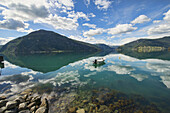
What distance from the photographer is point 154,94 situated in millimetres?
14984

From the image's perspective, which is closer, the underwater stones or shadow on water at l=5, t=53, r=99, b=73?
the underwater stones

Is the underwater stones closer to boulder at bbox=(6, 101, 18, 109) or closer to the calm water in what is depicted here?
the calm water

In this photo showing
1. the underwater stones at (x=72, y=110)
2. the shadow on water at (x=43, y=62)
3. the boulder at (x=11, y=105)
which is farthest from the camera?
the shadow on water at (x=43, y=62)

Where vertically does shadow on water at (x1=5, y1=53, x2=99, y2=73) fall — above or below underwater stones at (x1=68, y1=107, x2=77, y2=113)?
above

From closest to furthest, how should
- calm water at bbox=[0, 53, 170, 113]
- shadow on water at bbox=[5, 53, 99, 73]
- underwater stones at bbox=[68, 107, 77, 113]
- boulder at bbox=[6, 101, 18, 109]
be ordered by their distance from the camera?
boulder at bbox=[6, 101, 18, 109]
underwater stones at bbox=[68, 107, 77, 113]
calm water at bbox=[0, 53, 170, 113]
shadow on water at bbox=[5, 53, 99, 73]

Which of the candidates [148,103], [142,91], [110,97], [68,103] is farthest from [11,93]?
[142,91]

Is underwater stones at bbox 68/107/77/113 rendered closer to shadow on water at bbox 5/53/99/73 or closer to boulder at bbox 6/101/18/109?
boulder at bbox 6/101/18/109

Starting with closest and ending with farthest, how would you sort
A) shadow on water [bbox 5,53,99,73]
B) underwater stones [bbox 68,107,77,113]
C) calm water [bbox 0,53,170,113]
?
underwater stones [bbox 68,107,77,113]
calm water [bbox 0,53,170,113]
shadow on water [bbox 5,53,99,73]

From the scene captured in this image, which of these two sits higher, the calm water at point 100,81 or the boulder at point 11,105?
the boulder at point 11,105

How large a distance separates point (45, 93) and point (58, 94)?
2.93 m

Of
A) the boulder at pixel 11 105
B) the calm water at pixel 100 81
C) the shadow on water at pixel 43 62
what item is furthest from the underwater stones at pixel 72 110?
the shadow on water at pixel 43 62

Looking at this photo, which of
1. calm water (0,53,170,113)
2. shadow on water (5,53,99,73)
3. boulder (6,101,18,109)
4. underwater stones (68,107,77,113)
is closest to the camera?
boulder (6,101,18,109)

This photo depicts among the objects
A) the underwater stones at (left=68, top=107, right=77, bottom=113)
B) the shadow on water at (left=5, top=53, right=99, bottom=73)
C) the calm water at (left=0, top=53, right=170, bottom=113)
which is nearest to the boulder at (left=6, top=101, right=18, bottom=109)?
the calm water at (left=0, top=53, right=170, bottom=113)

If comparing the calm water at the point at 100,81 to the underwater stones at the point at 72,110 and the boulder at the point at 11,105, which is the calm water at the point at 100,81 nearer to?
the boulder at the point at 11,105
